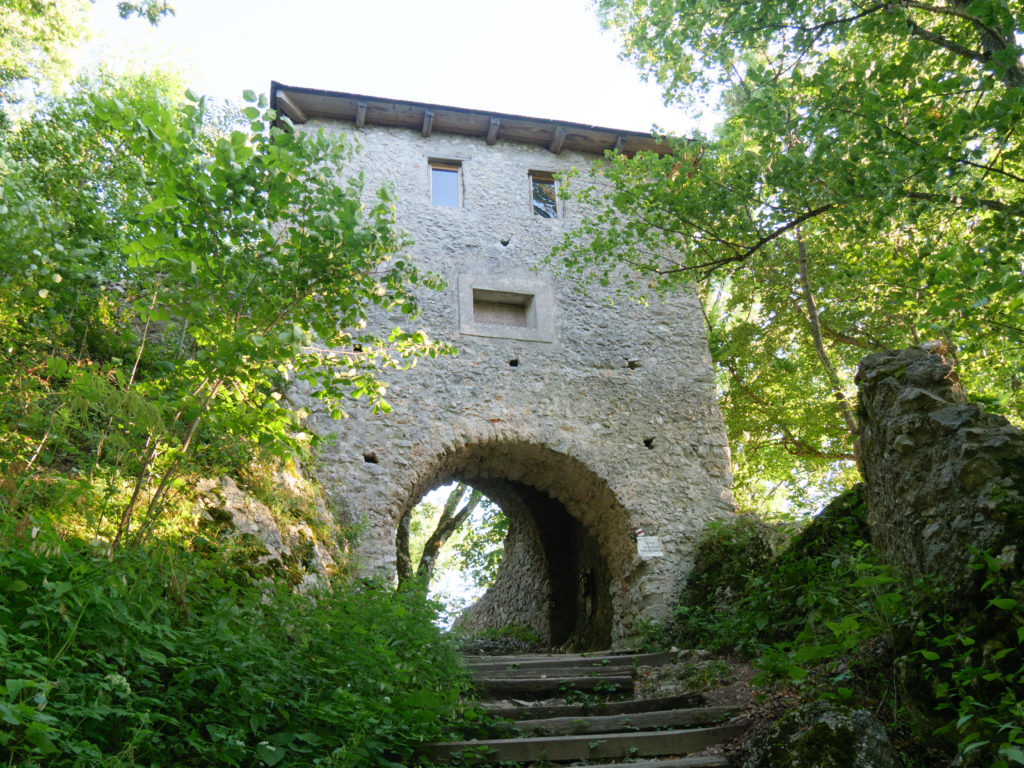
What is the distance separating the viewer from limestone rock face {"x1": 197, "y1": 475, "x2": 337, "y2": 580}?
4648 mm

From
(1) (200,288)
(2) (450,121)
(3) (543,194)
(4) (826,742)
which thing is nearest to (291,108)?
(2) (450,121)

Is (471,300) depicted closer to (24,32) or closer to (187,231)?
(187,231)

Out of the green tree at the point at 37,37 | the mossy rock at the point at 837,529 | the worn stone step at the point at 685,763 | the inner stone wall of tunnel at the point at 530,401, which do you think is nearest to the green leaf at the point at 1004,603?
the worn stone step at the point at 685,763

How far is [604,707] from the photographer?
432 centimetres

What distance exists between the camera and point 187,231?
3.38 metres

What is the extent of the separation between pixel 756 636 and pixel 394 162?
6919 mm

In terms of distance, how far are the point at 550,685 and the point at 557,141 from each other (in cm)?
706

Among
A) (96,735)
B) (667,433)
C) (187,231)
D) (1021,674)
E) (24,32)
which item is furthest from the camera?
(24,32)

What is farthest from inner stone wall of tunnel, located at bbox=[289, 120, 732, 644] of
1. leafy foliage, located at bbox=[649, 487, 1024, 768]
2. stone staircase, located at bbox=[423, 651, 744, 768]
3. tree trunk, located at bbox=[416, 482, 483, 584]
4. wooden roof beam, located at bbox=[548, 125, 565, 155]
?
tree trunk, located at bbox=[416, 482, 483, 584]

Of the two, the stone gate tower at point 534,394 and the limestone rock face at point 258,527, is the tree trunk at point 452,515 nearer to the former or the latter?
the stone gate tower at point 534,394

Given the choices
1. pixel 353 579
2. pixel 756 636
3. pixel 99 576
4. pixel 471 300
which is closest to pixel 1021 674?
pixel 756 636

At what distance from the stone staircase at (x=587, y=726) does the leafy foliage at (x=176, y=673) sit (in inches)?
14.5

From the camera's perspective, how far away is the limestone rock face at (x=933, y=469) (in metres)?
3.18

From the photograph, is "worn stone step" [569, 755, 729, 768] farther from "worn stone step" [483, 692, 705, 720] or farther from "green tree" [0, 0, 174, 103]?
"green tree" [0, 0, 174, 103]
